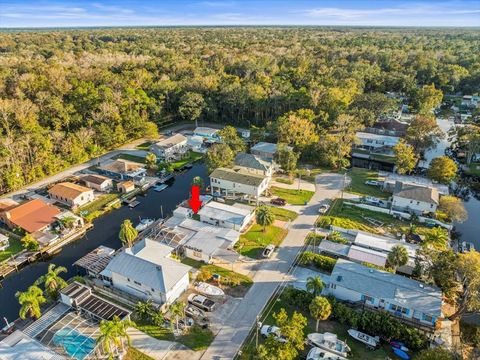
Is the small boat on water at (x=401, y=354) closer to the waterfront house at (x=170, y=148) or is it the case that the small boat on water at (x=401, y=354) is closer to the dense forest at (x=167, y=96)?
the dense forest at (x=167, y=96)

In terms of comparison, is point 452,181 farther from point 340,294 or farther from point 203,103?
point 203,103

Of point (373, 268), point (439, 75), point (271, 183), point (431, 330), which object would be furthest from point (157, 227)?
point (439, 75)

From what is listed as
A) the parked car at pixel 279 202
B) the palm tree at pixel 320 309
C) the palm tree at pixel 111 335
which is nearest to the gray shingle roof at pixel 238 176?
the parked car at pixel 279 202

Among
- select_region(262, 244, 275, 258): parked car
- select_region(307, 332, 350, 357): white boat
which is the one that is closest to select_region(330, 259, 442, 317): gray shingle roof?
select_region(307, 332, 350, 357): white boat

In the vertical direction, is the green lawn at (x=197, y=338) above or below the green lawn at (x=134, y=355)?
above

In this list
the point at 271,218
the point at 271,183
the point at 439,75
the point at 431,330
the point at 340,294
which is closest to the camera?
the point at 431,330
